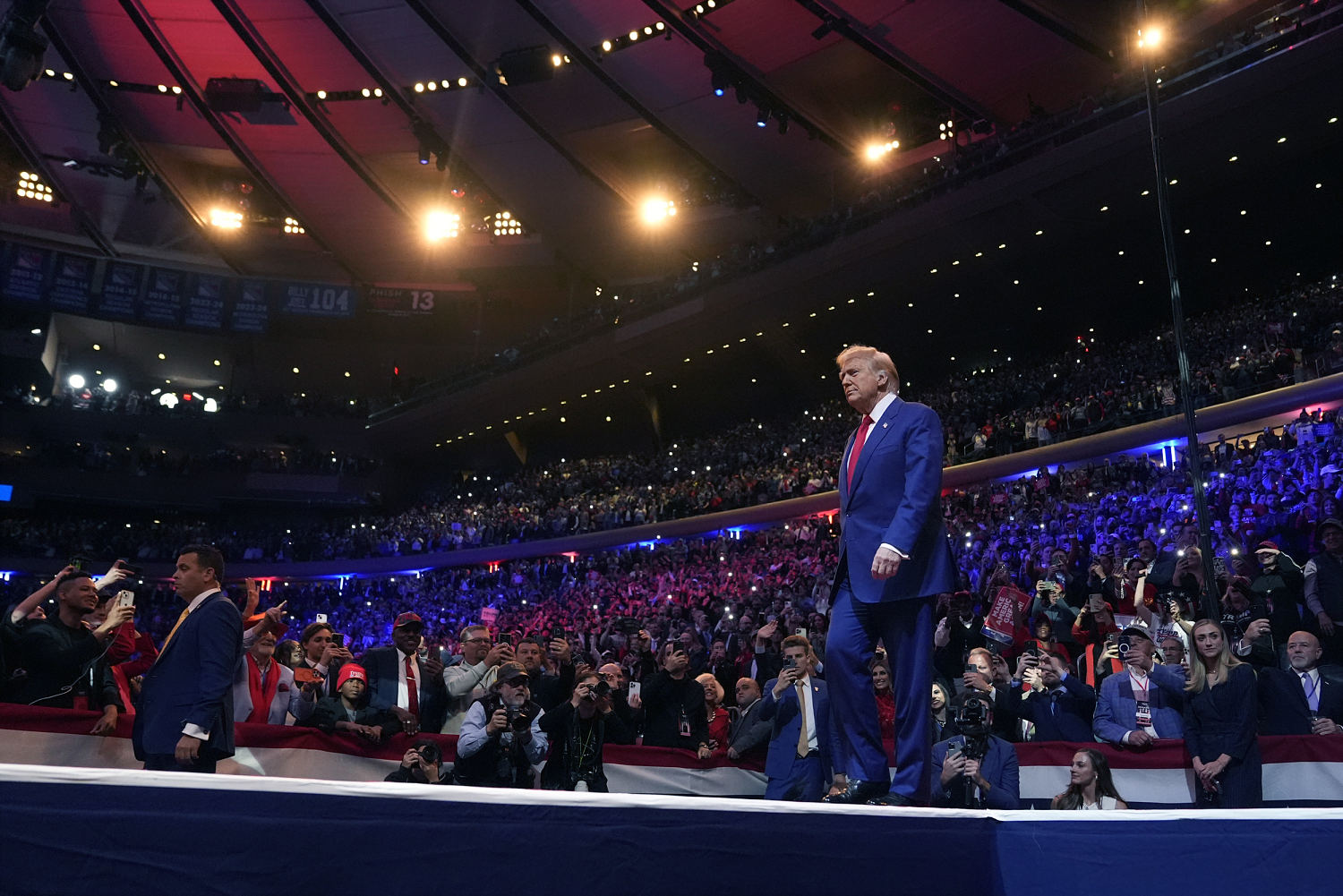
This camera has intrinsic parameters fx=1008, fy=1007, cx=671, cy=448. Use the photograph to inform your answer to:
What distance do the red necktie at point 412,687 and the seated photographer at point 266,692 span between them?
0.47 metres

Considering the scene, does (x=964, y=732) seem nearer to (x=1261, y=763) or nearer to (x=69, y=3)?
(x=1261, y=763)

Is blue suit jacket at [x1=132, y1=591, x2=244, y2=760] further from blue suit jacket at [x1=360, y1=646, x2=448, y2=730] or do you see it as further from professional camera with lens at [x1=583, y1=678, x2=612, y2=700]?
professional camera with lens at [x1=583, y1=678, x2=612, y2=700]

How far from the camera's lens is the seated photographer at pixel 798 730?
457 centimetres

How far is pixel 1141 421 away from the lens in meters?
15.9

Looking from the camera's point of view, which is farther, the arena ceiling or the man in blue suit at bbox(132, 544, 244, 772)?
the arena ceiling

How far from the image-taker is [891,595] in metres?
3.05

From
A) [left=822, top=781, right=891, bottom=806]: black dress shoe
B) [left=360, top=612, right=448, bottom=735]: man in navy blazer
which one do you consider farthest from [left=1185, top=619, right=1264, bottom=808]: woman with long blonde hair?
[left=360, top=612, right=448, bottom=735]: man in navy blazer

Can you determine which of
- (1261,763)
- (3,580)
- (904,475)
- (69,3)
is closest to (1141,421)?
(1261,763)

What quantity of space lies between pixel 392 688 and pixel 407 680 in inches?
4.0

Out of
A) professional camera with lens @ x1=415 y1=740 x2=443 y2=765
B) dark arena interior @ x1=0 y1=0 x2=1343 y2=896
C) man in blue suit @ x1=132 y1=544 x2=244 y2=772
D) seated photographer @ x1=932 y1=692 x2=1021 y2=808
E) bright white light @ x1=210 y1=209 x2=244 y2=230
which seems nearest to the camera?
dark arena interior @ x1=0 y1=0 x2=1343 y2=896

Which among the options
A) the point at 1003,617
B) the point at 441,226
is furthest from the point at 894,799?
the point at 441,226

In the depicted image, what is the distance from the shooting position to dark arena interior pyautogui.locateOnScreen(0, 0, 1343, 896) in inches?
75.5

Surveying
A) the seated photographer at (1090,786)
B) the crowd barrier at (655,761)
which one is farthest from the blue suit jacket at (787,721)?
the seated photographer at (1090,786)

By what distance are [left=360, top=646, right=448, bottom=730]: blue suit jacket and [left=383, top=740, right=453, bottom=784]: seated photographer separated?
82cm
